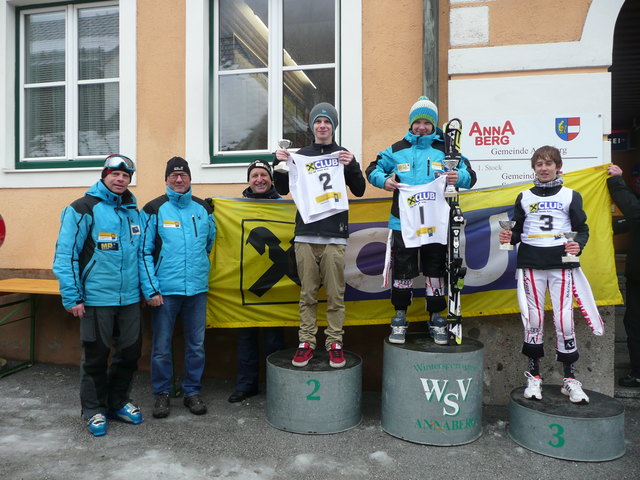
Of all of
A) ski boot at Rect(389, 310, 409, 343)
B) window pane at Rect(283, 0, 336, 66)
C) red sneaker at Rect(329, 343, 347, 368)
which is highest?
window pane at Rect(283, 0, 336, 66)

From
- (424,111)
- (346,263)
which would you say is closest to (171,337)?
(346,263)

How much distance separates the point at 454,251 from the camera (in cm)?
366

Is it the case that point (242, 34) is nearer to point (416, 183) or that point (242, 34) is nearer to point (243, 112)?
point (243, 112)

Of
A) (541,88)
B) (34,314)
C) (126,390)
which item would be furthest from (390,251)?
(34,314)

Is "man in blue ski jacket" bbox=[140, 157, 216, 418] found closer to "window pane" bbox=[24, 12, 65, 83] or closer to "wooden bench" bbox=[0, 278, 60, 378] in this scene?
"wooden bench" bbox=[0, 278, 60, 378]

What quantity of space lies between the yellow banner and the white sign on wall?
0.21 meters

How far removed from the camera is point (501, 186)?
14.0 feet

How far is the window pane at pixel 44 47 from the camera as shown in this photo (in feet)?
18.8

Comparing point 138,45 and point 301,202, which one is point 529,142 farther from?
point 138,45

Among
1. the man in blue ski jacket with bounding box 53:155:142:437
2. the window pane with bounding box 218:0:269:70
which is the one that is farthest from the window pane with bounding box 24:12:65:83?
the man in blue ski jacket with bounding box 53:155:142:437

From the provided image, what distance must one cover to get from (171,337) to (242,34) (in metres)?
3.25

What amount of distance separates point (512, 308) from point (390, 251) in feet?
3.84

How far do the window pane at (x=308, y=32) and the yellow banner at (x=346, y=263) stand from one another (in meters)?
1.67

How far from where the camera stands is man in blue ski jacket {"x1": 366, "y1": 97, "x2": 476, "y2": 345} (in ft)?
12.3
